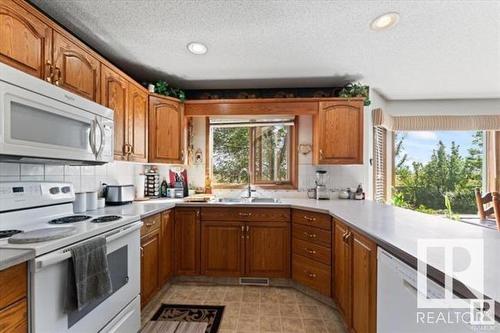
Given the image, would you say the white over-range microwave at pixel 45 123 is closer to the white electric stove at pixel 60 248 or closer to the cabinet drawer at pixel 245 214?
the white electric stove at pixel 60 248

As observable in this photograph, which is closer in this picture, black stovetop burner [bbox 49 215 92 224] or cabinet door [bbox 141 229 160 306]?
black stovetop burner [bbox 49 215 92 224]

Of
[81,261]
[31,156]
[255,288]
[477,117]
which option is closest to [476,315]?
[81,261]

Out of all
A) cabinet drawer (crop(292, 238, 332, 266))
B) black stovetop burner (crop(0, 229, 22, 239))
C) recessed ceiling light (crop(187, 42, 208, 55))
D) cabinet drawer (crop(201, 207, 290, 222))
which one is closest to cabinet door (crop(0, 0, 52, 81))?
black stovetop burner (crop(0, 229, 22, 239))

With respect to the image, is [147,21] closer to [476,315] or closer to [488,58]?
[476,315]

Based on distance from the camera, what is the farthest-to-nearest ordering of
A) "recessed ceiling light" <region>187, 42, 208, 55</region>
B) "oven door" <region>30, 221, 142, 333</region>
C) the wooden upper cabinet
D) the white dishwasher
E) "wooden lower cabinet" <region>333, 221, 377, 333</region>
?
the wooden upper cabinet → "recessed ceiling light" <region>187, 42, 208, 55</region> → "wooden lower cabinet" <region>333, 221, 377, 333</region> → "oven door" <region>30, 221, 142, 333</region> → the white dishwasher

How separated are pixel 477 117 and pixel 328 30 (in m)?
3.23

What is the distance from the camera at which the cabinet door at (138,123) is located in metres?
2.48

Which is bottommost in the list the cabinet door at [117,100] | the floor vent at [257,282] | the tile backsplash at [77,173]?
the floor vent at [257,282]

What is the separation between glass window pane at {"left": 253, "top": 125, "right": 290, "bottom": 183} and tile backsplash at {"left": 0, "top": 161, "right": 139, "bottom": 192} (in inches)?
59.3

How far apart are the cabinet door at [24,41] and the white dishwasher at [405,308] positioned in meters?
2.15

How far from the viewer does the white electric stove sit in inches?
43.7

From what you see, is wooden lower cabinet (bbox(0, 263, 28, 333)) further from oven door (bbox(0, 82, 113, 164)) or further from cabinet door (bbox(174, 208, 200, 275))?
cabinet door (bbox(174, 208, 200, 275))

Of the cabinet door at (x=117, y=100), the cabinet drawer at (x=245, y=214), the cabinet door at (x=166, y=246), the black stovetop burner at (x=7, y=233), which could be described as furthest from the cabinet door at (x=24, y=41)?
the cabinet drawer at (x=245, y=214)

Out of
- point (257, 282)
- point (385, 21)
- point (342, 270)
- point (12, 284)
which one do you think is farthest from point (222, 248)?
point (385, 21)
